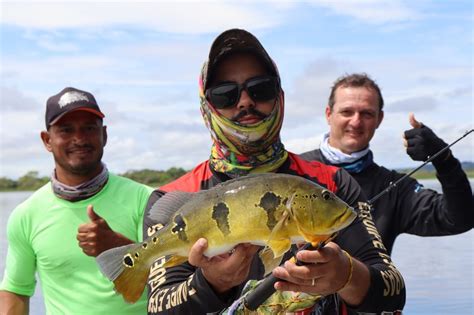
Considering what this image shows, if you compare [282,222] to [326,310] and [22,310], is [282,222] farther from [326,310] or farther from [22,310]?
[22,310]

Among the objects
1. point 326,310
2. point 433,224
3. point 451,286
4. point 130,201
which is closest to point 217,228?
point 326,310

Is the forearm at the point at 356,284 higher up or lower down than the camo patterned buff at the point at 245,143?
lower down

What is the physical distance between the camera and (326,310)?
12.8 feet

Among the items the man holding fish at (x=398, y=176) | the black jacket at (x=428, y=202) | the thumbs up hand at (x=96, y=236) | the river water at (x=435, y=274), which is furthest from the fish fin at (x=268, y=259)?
the river water at (x=435, y=274)

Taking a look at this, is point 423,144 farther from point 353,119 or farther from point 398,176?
point 353,119

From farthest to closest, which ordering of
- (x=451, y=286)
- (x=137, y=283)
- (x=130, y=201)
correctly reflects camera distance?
(x=451, y=286) < (x=130, y=201) < (x=137, y=283)

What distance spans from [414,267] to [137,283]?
57.0 feet

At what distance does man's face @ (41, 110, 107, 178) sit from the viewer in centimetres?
656

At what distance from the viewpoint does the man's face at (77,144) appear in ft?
21.5

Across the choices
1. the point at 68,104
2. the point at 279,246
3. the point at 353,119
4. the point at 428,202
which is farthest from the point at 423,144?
the point at 279,246

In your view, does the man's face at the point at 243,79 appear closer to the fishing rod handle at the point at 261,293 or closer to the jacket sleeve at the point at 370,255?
the jacket sleeve at the point at 370,255

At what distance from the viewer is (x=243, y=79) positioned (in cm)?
403

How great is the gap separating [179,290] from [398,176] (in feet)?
11.5

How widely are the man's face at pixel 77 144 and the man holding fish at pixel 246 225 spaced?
8.46ft
